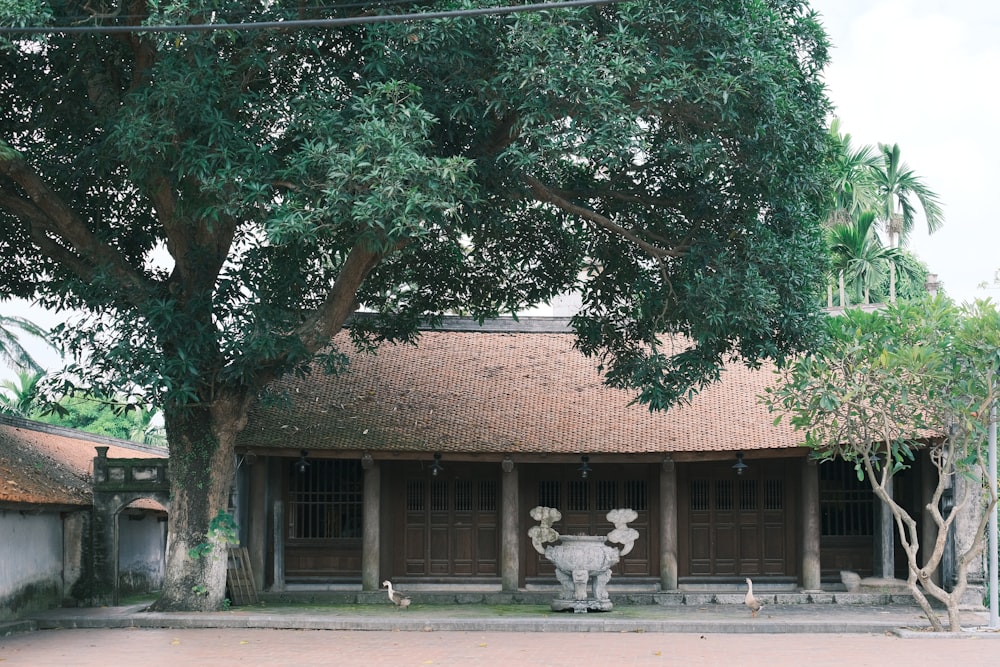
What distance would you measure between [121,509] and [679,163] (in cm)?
1098

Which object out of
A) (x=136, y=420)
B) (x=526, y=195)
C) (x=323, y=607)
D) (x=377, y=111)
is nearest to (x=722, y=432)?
(x=526, y=195)

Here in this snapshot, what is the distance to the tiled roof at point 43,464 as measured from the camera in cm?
1866

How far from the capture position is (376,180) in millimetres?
15344

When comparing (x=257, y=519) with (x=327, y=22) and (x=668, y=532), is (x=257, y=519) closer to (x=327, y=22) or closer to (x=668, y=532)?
(x=668, y=532)

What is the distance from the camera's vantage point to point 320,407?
2284 centimetres

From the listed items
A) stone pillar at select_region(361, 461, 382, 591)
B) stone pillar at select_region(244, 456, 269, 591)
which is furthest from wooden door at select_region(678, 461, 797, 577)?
stone pillar at select_region(244, 456, 269, 591)

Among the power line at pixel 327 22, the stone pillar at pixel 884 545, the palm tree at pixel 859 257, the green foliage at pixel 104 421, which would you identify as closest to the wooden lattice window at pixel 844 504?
the stone pillar at pixel 884 545

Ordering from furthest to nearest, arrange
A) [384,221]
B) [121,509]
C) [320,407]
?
[320,407] < [121,509] < [384,221]

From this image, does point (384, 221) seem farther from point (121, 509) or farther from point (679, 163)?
point (121, 509)

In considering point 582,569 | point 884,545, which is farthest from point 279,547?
point 884,545

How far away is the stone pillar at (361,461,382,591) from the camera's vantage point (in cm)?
2206

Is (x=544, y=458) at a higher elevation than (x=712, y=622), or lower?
higher

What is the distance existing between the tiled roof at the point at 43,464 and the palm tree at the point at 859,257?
86.6 feet

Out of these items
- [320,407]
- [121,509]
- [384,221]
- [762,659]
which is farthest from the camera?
[320,407]
